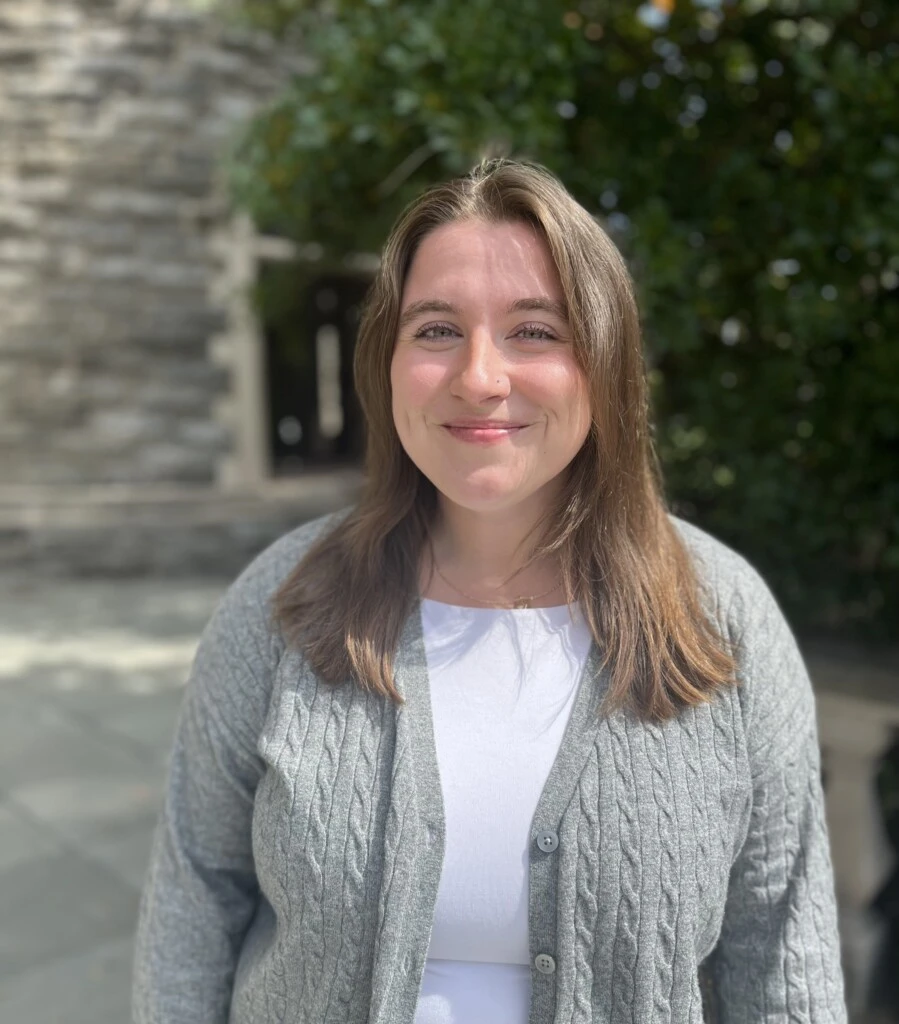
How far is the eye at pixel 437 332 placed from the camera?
4.31 ft

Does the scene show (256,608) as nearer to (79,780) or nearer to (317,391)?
(79,780)

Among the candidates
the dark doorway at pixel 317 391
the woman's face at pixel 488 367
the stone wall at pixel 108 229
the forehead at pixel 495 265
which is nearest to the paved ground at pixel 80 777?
the stone wall at pixel 108 229

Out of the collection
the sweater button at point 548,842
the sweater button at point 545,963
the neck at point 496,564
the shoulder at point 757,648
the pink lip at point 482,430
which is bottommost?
the sweater button at point 545,963

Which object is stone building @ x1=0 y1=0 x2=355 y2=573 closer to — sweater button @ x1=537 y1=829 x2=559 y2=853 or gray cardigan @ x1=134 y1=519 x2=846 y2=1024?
gray cardigan @ x1=134 y1=519 x2=846 y2=1024

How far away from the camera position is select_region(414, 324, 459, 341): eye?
131 cm

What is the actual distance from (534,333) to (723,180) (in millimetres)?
1785

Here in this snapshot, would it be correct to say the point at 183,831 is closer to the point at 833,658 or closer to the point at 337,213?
the point at 833,658

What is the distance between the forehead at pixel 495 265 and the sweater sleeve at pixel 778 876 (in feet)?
1.88

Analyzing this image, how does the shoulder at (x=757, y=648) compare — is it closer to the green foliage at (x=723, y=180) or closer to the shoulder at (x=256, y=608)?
the shoulder at (x=256, y=608)

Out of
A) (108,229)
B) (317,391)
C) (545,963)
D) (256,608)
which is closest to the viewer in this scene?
(545,963)

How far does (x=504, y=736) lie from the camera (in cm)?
133

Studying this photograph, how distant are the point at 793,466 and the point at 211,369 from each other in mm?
5806

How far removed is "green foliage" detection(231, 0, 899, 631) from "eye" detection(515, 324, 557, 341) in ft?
4.68

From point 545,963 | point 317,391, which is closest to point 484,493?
point 545,963
